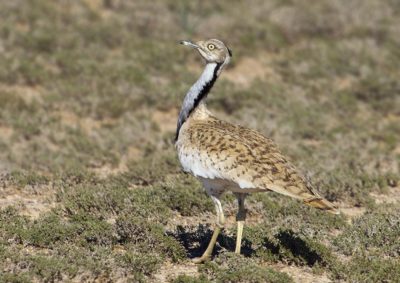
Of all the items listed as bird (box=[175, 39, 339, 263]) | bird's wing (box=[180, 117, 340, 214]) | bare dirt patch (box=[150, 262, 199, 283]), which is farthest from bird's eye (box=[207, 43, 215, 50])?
bare dirt patch (box=[150, 262, 199, 283])

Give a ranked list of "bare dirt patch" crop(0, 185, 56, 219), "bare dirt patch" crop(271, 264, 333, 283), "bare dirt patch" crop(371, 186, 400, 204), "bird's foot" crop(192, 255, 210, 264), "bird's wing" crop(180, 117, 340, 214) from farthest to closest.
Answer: "bare dirt patch" crop(371, 186, 400, 204) → "bare dirt patch" crop(0, 185, 56, 219) → "bird's foot" crop(192, 255, 210, 264) → "bare dirt patch" crop(271, 264, 333, 283) → "bird's wing" crop(180, 117, 340, 214)

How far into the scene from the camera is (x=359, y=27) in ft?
57.1

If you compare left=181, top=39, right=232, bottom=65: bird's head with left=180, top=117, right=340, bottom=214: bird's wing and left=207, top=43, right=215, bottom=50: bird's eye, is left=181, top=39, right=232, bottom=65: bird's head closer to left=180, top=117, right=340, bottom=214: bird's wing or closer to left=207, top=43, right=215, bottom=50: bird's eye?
left=207, top=43, right=215, bottom=50: bird's eye

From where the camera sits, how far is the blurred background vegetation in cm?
714

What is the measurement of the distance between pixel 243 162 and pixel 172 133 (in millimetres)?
5846

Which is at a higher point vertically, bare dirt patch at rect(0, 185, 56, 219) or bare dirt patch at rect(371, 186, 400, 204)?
bare dirt patch at rect(371, 186, 400, 204)

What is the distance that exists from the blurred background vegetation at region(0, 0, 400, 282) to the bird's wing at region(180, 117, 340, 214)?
0.82 meters

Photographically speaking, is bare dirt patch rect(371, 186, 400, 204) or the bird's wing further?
bare dirt patch rect(371, 186, 400, 204)

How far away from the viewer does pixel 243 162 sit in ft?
21.4

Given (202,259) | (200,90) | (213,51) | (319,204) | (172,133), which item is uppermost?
(213,51)

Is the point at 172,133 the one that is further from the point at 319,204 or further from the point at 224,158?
the point at 319,204

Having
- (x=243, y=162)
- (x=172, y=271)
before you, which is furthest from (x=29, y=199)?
(x=243, y=162)

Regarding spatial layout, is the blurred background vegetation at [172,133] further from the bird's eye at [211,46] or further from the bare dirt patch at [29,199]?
the bird's eye at [211,46]

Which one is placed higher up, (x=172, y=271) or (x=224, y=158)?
(x=224, y=158)
